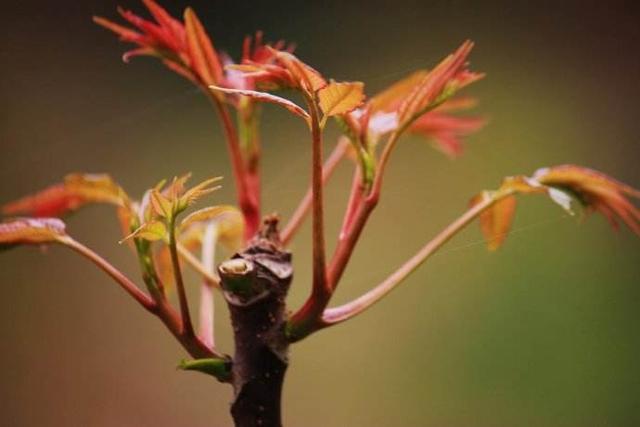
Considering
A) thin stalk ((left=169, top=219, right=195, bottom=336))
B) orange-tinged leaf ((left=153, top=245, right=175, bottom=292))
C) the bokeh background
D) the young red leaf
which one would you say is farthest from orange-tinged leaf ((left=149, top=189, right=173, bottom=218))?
the bokeh background

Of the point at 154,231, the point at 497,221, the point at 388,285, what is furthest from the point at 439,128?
the point at 154,231

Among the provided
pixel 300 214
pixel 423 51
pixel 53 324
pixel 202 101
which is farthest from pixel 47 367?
pixel 423 51

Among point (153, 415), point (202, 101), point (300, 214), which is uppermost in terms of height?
point (202, 101)

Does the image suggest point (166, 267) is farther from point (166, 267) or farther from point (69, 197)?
point (69, 197)

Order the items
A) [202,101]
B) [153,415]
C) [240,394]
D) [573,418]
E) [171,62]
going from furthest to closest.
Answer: [202,101] < [153,415] < [573,418] < [171,62] < [240,394]

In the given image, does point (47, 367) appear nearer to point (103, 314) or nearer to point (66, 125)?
point (103, 314)

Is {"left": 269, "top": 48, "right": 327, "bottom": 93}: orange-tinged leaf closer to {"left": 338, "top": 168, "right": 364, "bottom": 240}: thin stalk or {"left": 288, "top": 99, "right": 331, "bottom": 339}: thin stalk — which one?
{"left": 288, "top": 99, "right": 331, "bottom": 339}: thin stalk
